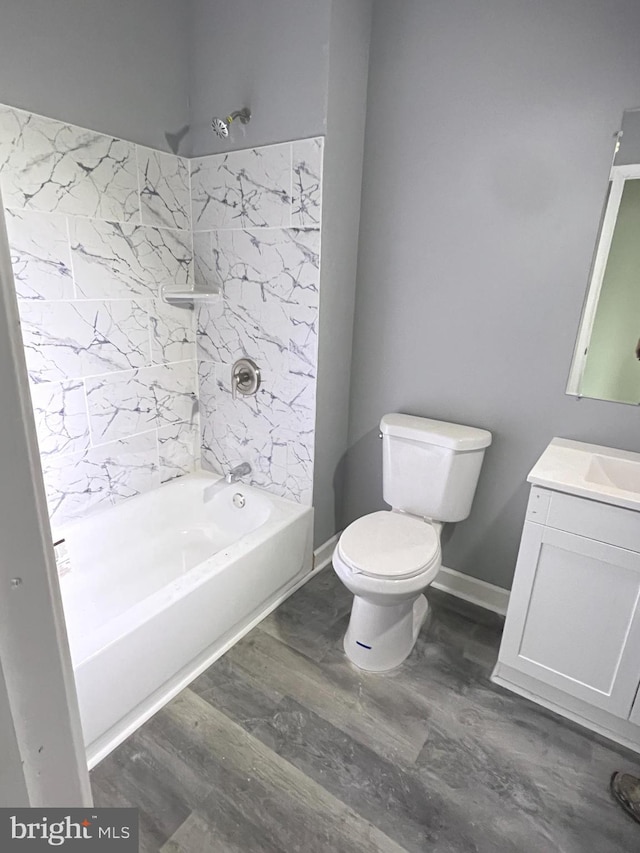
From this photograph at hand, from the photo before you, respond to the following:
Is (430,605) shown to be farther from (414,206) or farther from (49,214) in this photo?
(49,214)

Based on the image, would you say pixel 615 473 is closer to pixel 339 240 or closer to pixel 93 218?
pixel 339 240

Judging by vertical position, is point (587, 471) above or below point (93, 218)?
below

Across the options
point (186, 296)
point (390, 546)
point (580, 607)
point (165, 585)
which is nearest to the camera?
point (580, 607)

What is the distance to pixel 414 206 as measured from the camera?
2.01m

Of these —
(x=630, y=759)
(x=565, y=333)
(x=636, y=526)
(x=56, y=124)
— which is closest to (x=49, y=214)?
(x=56, y=124)

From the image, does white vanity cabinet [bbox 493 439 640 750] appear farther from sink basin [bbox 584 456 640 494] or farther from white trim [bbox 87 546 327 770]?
white trim [bbox 87 546 327 770]

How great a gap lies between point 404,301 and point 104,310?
1.32 metres

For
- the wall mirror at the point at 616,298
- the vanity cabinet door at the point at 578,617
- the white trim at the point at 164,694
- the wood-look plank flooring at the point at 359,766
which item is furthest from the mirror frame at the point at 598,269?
the white trim at the point at 164,694

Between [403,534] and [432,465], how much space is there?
0.32m

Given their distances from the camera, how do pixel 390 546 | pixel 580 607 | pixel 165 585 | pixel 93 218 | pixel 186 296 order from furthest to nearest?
pixel 186 296, pixel 165 585, pixel 93 218, pixel 390 546, pixel 580 607

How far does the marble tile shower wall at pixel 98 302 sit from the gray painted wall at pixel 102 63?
0.08 meters

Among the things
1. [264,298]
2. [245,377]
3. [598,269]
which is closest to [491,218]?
[598,269]

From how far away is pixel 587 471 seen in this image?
1580 millimetres

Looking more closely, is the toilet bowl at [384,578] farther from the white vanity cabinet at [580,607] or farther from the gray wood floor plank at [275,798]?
the gray wood floor plank at [275,798]
